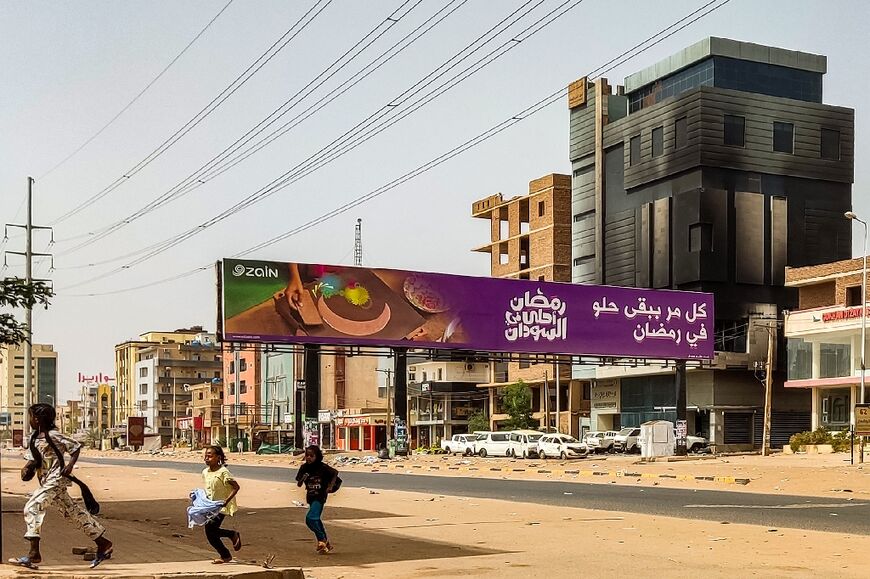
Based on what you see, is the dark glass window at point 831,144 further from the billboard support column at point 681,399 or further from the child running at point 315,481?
the child running at point 315,481

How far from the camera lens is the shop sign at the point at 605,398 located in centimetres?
9819

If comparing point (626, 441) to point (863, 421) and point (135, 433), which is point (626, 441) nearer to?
point (135, 433)

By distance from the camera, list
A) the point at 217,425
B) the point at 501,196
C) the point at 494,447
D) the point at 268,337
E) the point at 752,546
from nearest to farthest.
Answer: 1. the point at 752,546
2. the point at 268,337
3. the point at 494,447
4. the point at 501,196
5. the point at 217,425

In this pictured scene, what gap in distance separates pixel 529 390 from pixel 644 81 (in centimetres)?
2814

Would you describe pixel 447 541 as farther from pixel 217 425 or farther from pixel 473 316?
pixel 217 425

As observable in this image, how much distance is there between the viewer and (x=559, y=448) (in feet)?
227

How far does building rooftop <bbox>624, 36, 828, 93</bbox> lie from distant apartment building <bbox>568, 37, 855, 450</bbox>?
4.6 inches

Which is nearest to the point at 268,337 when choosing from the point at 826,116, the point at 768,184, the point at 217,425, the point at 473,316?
the point at 473,316

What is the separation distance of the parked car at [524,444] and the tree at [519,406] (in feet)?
94.4

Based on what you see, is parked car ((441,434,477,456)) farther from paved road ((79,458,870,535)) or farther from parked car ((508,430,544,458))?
paved road ((79,458,870,535))

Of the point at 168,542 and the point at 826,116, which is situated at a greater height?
the point at 826,116

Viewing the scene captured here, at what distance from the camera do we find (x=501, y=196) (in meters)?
115

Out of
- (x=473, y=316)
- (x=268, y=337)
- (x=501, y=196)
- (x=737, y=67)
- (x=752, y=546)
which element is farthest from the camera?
(x=501, y=196)

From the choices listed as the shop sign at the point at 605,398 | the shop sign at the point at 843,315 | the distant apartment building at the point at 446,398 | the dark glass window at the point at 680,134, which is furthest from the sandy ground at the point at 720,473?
the distant apartment building at the point at 446,398
